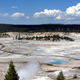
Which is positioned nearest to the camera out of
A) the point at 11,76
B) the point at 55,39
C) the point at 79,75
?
the point at 11,76

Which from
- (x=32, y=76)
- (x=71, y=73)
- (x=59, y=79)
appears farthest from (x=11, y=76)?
(x=71, y=73)

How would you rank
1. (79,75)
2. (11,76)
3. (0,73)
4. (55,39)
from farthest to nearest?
(55,39), (0,73), (79,75), (11,76)

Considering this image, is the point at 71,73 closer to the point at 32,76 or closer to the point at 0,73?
the point at 32,76

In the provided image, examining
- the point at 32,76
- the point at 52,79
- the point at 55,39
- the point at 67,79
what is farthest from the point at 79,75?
the point at 55,39

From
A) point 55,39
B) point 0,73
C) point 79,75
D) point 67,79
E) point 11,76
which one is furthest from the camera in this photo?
point 55,39

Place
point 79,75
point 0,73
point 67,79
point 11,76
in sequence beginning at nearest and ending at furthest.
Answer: point 11,76 → point 67,79 → point 79,75 → point 0,73

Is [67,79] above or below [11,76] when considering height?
below

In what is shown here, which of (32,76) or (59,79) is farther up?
(59,79)

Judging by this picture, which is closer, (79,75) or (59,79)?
(59,79)

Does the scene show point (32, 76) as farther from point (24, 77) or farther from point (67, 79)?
point (67, 79)
